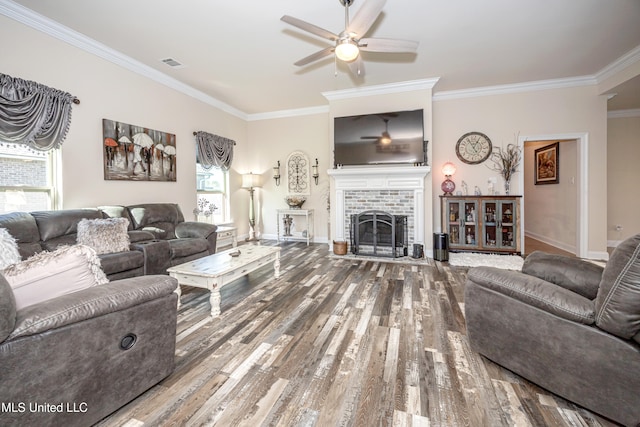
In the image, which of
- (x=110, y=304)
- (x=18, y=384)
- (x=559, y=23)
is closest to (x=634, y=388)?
(x=110, y=304)

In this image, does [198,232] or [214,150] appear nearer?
[198,232]

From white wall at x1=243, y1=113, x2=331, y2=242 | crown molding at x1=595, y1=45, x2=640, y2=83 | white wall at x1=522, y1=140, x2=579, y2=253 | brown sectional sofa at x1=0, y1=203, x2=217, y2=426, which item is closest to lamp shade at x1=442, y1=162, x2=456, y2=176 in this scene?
white wall at x1=522, y1=140, x2=579, y2=253

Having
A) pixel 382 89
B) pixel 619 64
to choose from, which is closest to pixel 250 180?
pixel 382 89

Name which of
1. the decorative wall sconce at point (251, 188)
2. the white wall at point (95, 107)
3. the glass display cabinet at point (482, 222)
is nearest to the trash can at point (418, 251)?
the glass display cabinet at point (482, 222)

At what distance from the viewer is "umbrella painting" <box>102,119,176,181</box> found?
145 inches

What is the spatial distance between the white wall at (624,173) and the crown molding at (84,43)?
26.2 ft

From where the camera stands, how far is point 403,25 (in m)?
3.11

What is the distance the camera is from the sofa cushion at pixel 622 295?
1.23 m

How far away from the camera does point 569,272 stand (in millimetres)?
1811

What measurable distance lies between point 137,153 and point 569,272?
195 inches

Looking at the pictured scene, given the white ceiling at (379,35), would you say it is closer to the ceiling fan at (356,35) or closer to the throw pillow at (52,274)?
the ceiling fan at (356,35)

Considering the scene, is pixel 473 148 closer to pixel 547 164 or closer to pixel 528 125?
pixel 528 125

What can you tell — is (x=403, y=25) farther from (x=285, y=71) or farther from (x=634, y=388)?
(x=634, y=388)

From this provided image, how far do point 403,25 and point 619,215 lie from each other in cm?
588
